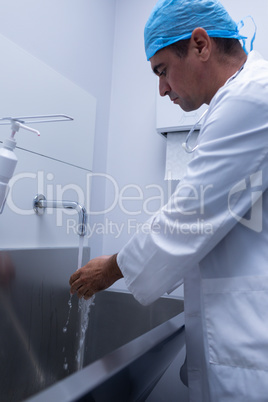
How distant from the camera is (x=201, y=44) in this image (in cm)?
83

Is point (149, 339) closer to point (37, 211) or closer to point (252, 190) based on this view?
point (252, 190)

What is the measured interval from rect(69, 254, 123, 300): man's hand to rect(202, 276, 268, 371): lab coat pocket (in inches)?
8.7

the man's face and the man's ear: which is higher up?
the man's ear

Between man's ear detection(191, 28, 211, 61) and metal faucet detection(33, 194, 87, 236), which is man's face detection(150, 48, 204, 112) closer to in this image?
man's ear detection(191, 28, 211, 61)

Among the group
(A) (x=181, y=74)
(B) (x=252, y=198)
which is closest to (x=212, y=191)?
(B) (x=252, y=198)

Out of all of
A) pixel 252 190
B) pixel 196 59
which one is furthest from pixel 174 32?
pixel 252 190

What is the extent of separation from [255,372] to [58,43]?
126 centimetres

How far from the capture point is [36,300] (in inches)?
45.4

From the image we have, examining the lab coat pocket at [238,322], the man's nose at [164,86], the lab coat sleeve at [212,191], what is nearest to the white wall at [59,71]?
the man's nose at [164,86]

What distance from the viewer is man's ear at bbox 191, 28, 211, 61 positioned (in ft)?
2.68

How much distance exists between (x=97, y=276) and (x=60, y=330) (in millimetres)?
496

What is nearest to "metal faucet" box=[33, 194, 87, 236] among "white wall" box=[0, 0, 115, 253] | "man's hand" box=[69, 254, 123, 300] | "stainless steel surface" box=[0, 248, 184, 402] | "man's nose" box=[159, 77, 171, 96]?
"white wall" box=[0, 0, 115, 253]

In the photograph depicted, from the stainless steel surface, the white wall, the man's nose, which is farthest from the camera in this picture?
the white wall

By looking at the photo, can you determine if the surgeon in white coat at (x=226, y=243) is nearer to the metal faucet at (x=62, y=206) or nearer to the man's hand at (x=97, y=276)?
the man's hand at (x=97, y=276)
